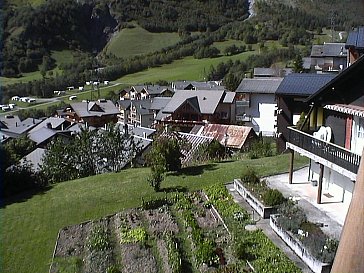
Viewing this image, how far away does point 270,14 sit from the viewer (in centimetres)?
16200

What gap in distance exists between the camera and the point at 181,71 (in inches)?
4555

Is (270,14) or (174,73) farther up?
(270,14)

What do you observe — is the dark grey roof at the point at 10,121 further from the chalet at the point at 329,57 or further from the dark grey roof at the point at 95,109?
the chalet at the point at 329,57

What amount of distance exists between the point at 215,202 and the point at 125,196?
4.25 metres

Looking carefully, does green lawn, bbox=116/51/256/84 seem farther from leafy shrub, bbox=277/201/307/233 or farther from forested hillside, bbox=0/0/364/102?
leafy shrub, bbox=277/201/307/233

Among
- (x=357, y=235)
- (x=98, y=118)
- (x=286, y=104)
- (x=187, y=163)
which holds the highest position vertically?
(x=357, y=235)

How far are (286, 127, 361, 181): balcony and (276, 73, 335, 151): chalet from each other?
4.25 meters

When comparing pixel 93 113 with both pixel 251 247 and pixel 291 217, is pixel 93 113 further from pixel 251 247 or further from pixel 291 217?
pixel 251 247

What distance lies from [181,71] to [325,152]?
4018 inches

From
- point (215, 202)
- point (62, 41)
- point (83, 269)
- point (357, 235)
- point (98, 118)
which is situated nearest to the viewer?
point (357, 235)

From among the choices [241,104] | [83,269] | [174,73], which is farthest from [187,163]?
[174,73]

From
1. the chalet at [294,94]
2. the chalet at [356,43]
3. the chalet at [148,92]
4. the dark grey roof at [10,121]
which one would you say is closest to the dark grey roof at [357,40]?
the chalet at [356,43]

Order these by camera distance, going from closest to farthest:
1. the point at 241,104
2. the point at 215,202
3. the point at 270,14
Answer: the point at 215,202 < the point at 241,104 < the point at 270,14

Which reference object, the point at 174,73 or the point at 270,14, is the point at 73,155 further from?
the point at 270,14
